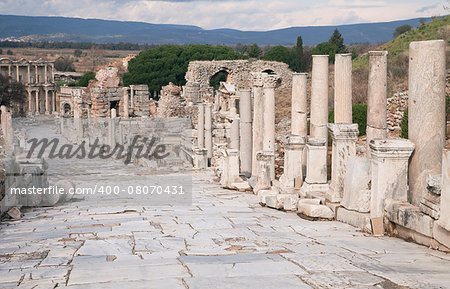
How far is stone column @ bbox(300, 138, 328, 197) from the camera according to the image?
9.23m

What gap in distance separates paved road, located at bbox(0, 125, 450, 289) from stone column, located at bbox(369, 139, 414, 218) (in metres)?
0.56

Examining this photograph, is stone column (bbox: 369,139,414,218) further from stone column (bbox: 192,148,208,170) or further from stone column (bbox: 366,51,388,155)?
stone column (bbox: 192,148,208,170)

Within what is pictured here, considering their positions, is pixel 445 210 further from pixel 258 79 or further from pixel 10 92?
pixel 10 92

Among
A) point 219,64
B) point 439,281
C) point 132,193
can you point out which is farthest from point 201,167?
point 219,64

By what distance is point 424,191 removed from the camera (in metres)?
6.37

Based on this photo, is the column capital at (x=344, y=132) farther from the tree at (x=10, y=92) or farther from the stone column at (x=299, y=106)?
the tree at (x=10, y=92)

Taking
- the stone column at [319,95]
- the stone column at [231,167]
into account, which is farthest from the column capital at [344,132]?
the stone column at [231,167]

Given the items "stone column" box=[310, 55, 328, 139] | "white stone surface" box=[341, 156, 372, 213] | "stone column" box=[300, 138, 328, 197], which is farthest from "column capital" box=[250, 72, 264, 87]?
"white stone surface" box=[341, 156, 372, 213]

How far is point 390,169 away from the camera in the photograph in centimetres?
688

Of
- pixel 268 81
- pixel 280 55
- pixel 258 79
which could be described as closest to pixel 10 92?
pixel 280 55

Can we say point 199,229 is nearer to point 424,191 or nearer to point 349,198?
point 349,198

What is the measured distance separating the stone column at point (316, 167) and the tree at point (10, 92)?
52.7 m

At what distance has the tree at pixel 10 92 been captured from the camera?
56.9 m

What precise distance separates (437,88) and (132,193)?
27.7ft
